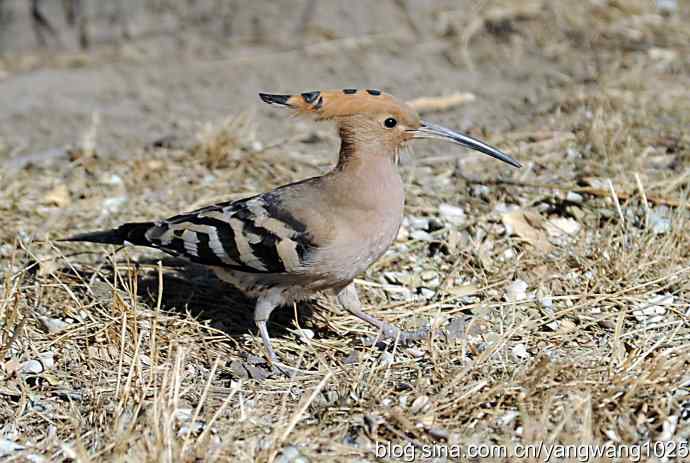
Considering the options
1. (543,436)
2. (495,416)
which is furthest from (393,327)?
(543,436)

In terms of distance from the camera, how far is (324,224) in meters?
3.23

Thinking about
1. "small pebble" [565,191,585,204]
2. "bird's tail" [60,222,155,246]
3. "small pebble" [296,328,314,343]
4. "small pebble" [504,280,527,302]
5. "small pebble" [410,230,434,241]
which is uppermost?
"bird's tail" [60,222,155,246]

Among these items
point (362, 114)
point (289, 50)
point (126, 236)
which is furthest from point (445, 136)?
point (289, 50)

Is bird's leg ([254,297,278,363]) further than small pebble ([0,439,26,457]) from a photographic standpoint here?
Yes

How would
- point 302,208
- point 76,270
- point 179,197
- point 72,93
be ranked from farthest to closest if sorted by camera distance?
1. point 72,93
2. point 179,197
3. point 76,270
4. point 302,208

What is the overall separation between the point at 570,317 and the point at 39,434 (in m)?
1.78

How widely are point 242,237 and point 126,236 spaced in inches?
18.8

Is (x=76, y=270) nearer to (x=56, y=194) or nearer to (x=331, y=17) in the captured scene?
(x=56, y=194)

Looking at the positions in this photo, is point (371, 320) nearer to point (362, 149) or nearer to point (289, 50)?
point (362, 149)

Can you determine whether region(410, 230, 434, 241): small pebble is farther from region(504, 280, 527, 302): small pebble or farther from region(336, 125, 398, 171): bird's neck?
region(336, 125, 398, 171): bird's neck

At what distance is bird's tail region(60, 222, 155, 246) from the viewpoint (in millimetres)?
3545

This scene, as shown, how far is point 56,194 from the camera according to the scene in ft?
15.1

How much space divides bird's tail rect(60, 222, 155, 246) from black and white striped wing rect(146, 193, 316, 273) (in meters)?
0.03

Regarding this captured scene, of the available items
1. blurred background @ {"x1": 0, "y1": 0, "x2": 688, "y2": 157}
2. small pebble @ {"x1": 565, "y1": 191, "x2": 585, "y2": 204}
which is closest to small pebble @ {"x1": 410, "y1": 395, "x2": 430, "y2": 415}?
small pebble @ {"x1": 565, "y1": 191, "x2": 585, "y2": 204}
